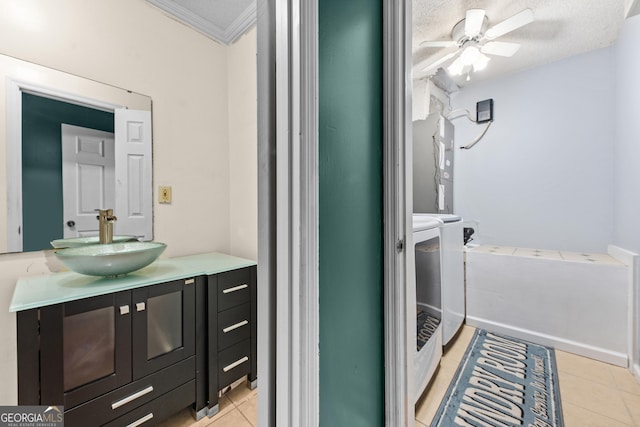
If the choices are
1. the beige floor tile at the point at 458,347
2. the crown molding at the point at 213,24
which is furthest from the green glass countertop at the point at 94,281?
the crown molding at the point at 213,24

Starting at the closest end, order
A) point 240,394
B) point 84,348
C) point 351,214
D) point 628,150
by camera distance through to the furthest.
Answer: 1. point 351,214
2. point 84,348
3. point 240,394
4. point 628,150

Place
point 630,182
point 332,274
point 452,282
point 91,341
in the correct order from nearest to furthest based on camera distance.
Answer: point 332,274
point 91,341
point 630,182
point 452,282

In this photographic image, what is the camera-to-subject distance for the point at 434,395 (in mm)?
1490

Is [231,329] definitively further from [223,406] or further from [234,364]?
[223,406]

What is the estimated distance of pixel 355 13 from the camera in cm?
76

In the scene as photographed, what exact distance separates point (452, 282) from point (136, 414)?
6.53 ft

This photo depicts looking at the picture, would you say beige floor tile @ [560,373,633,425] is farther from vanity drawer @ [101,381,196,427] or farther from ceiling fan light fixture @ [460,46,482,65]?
ceiling fan light fixture @ [460,46,482,65]

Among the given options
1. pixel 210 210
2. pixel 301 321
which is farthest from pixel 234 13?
pixel 301 321

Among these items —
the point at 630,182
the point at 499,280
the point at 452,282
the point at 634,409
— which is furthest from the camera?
the point at 499,280

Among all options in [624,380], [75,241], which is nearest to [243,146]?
[75,241]

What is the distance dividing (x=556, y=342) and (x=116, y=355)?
2850mm

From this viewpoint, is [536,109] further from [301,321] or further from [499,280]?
[301,321]

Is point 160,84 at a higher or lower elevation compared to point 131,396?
higher

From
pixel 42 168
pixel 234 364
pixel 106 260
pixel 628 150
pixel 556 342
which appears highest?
pixel 628 150
